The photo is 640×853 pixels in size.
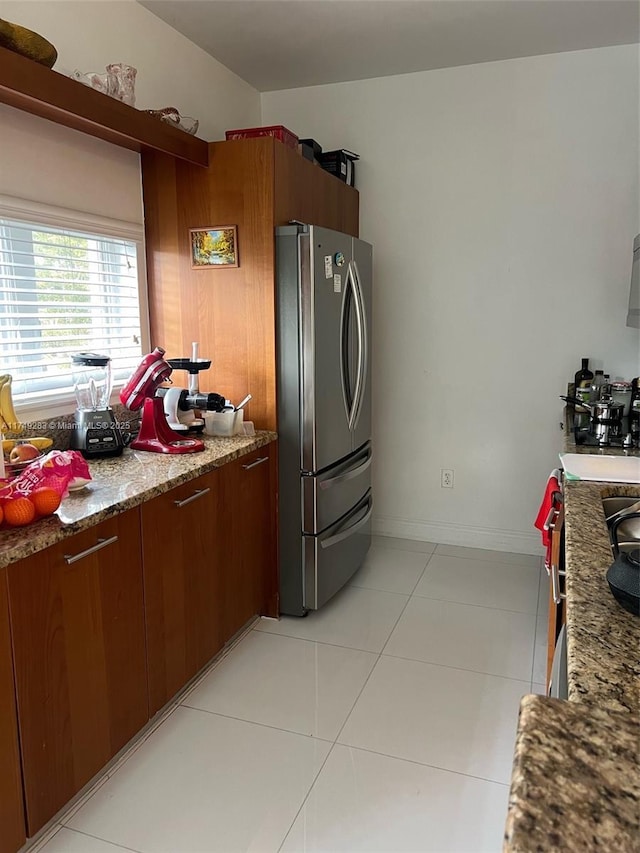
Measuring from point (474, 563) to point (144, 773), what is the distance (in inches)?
85.8

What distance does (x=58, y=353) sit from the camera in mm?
2490

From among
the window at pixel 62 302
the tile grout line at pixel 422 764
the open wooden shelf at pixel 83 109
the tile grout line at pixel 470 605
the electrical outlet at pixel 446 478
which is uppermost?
the open wooden shelf at pixel 83 109

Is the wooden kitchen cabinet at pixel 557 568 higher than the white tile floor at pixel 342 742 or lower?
higher

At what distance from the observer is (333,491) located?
3.00 metres

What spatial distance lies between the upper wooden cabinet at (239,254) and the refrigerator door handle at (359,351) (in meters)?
0.42

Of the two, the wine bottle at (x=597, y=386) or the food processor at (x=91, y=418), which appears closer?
the food processor at (x=91, y=418)

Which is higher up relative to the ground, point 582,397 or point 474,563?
point 582,397

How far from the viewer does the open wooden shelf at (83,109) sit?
1.84m

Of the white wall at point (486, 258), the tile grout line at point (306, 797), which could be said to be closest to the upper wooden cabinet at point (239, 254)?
the white wall at point (486, 258)

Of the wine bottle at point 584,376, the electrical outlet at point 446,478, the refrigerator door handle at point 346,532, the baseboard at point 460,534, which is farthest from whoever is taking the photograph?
the electrical outlet at point 446,478

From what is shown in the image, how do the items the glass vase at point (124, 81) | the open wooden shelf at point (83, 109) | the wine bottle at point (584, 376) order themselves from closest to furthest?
1. the open wooden shelf at point (83, 109)
2. the glass vase at point (124, 81)
3. the wine bottle at point (584, 376)

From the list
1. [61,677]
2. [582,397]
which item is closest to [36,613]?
[61,677]

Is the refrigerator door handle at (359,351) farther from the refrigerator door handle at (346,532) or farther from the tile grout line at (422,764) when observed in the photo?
the tile grout line at (422,764)

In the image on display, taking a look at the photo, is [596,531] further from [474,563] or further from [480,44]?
[480,44]
